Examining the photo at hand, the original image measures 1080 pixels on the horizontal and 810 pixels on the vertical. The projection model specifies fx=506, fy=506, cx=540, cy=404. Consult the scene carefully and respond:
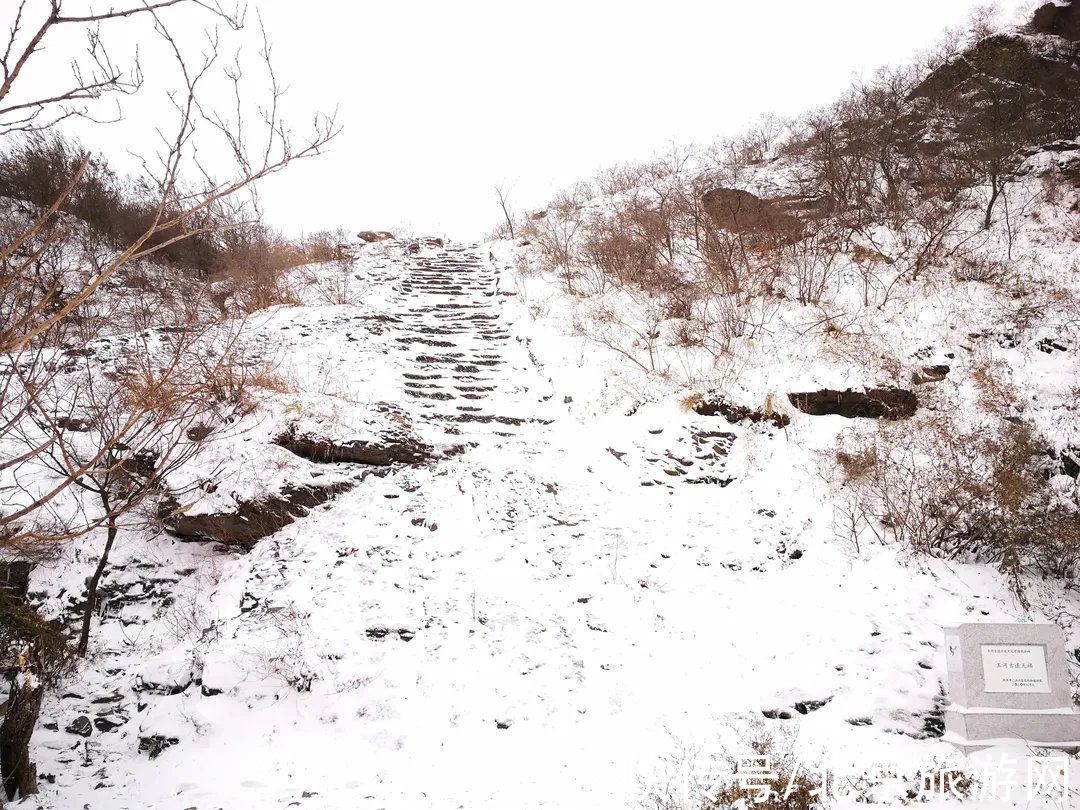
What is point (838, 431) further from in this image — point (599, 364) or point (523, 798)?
point (523, 798)

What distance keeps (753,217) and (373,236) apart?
13.5m

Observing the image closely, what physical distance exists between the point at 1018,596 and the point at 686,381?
4410 millimetres

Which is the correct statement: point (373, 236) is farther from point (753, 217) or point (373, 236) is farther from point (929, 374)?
point (929, 374)

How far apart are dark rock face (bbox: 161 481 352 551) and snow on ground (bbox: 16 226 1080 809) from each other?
0.15m

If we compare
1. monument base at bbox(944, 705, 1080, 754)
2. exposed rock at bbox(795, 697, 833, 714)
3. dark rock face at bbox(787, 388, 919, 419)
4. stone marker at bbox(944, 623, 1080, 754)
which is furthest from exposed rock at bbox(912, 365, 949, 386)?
exposed rock at bbox(795, 697, 833, 714)

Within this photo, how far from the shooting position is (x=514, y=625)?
4598 mm

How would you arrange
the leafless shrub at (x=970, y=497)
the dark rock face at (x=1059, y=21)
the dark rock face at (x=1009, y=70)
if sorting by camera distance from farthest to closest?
the dark rock face at (x=1059, y=21), the dark rock face at (x=1009, y=70), the leafless shrub at (x=970, y=497)

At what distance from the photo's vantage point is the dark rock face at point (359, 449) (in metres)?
6.12

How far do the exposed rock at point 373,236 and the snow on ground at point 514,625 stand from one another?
12828 mm

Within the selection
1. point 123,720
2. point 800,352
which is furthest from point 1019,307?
point 123,720

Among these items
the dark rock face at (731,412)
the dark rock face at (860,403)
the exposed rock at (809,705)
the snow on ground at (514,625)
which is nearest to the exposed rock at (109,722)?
the snow on ground at (514,625)

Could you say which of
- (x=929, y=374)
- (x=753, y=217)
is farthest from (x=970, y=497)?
(x=753, y=217)

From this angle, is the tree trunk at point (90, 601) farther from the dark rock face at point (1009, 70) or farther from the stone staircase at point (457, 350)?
the dark rock face at point (1009, 70)

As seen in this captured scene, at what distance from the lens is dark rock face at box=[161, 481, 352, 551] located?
5160 millimetres
